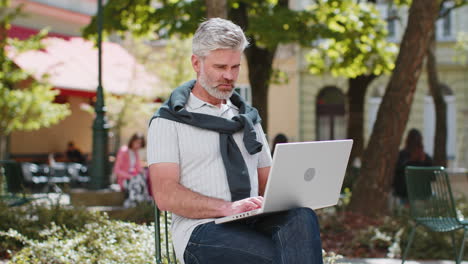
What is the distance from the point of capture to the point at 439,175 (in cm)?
602

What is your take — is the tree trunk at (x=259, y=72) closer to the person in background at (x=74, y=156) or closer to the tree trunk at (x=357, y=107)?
the tree trunk at (x=357, y=107)

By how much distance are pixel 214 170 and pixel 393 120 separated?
5771mm

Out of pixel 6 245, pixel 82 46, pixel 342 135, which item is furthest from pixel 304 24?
pixel 342 135

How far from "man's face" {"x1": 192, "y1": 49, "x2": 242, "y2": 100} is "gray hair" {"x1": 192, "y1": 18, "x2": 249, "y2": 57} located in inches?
1.1

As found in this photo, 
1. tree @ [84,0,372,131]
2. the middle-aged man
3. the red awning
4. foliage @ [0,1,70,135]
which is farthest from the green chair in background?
the red awning

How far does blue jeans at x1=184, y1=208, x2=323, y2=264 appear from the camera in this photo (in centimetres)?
303

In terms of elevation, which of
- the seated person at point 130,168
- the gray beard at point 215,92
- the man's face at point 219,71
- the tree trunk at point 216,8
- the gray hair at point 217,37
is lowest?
the seated person at point 130,168

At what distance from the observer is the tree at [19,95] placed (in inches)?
534

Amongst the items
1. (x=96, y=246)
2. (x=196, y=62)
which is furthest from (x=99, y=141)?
(x=196, y=62)

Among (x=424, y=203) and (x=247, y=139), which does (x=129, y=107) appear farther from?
(x=247, y=139)

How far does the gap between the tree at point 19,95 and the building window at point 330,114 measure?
16651 millimetres

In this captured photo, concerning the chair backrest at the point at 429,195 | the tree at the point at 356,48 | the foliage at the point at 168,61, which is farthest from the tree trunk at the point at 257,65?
the foliage at the point at 168,61

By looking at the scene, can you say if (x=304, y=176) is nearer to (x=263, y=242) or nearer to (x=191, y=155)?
(x=263, y=242)

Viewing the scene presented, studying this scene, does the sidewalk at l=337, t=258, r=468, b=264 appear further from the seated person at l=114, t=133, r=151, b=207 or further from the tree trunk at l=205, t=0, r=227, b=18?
the seated person at l=114, t=133, r=151, b=207
